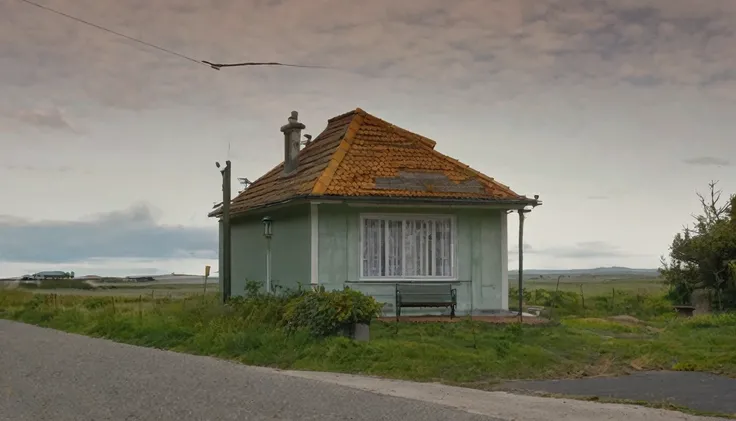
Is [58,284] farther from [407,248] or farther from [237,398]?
[237,398]

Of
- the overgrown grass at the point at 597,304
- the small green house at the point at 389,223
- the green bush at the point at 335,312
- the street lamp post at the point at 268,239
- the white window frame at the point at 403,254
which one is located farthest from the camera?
the overgrown grass at the point at 597,304

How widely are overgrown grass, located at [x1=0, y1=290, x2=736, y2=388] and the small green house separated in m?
2.26

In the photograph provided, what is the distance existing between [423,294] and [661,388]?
27.1 feet

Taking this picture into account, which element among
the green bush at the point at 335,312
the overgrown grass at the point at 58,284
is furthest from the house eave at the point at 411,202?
the overgrown grass at the point at 58,284

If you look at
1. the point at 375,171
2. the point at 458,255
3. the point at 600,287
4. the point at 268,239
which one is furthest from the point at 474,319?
the point at 600,287

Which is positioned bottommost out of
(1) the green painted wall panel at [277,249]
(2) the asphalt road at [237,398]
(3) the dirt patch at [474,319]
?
(2) the asphalt road at [237,398]

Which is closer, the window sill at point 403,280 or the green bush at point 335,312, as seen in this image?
the green bush at point 335,312

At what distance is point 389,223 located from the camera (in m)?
21.2

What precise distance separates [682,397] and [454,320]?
849cm

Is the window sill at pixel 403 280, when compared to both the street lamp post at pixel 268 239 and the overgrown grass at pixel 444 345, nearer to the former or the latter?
the overgrown grass at pixel 444 345

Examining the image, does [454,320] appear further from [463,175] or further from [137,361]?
[137,361]

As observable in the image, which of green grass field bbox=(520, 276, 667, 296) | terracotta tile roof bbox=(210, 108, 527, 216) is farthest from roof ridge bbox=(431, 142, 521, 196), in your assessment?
green grass field bbox=(520, 276, 667, 296)

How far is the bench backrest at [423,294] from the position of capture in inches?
785

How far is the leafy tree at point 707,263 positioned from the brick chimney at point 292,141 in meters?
14.0
